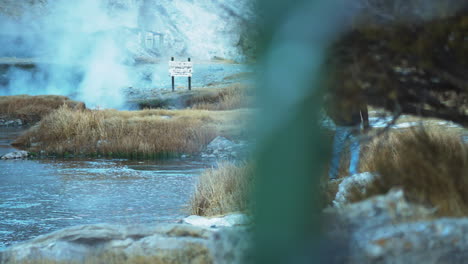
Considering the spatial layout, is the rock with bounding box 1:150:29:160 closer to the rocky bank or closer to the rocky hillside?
the rocky bank

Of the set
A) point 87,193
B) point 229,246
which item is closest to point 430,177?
point 229,246

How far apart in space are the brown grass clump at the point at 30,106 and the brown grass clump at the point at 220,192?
12.2m

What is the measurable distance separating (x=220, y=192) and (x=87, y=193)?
2675 mm

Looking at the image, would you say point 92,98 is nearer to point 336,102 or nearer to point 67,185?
point 67,185

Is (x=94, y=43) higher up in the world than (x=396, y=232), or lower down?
higher up

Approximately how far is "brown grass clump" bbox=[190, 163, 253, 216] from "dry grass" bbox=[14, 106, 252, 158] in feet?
16.2

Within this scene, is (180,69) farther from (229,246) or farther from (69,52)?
(229,246)

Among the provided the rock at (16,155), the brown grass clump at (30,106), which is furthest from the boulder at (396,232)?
the brown grass clump at (30,106)

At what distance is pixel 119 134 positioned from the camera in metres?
11.0

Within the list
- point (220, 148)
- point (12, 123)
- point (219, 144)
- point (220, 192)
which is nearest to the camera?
point (220, 192)

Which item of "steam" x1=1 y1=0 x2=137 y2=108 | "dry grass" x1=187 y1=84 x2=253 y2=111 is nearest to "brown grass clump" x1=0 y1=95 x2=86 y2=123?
"dry grass" x1=187 y1=84 x2=253 y2=111

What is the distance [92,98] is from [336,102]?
2423 centimetres

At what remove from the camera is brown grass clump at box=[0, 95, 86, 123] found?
17.3 meters

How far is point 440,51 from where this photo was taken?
181cm
